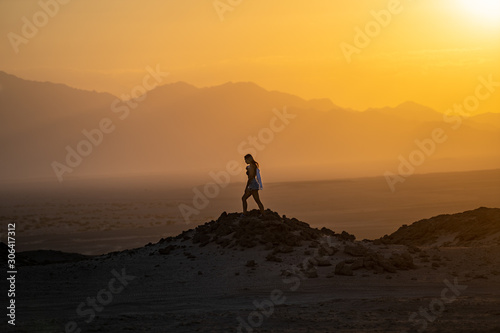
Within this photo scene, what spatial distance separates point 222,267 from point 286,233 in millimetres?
2279

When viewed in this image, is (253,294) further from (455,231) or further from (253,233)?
(455,231)

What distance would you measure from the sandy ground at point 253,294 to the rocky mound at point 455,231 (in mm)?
3134

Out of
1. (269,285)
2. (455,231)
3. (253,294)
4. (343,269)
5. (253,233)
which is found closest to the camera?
(253,294)

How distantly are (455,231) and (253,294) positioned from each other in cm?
1026

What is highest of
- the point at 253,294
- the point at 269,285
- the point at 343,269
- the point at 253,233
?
the point at 253,233

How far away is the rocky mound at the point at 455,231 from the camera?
20641mm

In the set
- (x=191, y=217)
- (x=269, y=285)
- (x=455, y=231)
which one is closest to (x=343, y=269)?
(x=269, y=285)

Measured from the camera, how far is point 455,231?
22328 mm

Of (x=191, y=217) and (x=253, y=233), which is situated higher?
(x=191, y=217)

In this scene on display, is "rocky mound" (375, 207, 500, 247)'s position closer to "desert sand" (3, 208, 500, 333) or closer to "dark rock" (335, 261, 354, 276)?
"desert sand" (3, 208, 500, 333)

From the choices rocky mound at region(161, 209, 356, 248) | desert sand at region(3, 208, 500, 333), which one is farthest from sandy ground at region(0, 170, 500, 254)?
desert sand at region(3, 208, 500, 333)

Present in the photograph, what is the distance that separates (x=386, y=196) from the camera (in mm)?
69875

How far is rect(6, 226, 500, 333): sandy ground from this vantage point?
11492 mm

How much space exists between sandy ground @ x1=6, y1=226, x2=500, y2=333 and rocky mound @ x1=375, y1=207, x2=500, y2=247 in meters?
3.13
